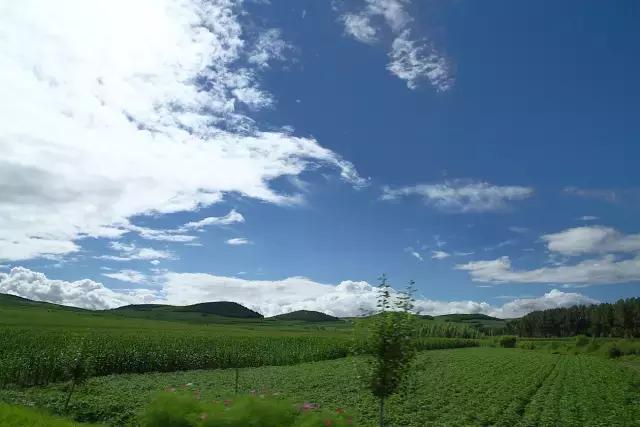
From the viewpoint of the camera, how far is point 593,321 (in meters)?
169

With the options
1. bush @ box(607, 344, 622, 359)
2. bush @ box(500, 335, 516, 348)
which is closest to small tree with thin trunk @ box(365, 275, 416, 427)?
bush @ box(607, 344, 622, 359)

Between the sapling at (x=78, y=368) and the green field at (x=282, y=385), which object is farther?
the sapling at (x=78, y=368)

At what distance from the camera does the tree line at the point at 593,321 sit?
5782 inches

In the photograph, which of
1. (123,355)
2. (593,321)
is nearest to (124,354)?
(123,355)

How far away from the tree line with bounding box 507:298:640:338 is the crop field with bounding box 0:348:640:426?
126414mm

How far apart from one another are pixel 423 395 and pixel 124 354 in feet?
82.5

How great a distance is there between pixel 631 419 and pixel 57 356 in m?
35.4

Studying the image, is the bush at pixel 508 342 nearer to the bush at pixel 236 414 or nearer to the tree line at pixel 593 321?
the tree line at pixel 593 321

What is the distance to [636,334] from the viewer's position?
145375mm

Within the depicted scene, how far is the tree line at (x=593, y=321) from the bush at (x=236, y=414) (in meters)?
166

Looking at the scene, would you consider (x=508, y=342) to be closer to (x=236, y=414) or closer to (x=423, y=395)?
(x=423, y=395)

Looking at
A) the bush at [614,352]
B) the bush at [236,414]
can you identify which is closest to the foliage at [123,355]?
the bush at [236,414]

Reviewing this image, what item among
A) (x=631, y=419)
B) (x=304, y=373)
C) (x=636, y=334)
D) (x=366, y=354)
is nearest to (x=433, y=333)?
(x=636, y=334)

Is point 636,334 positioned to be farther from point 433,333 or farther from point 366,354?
point 366,354
